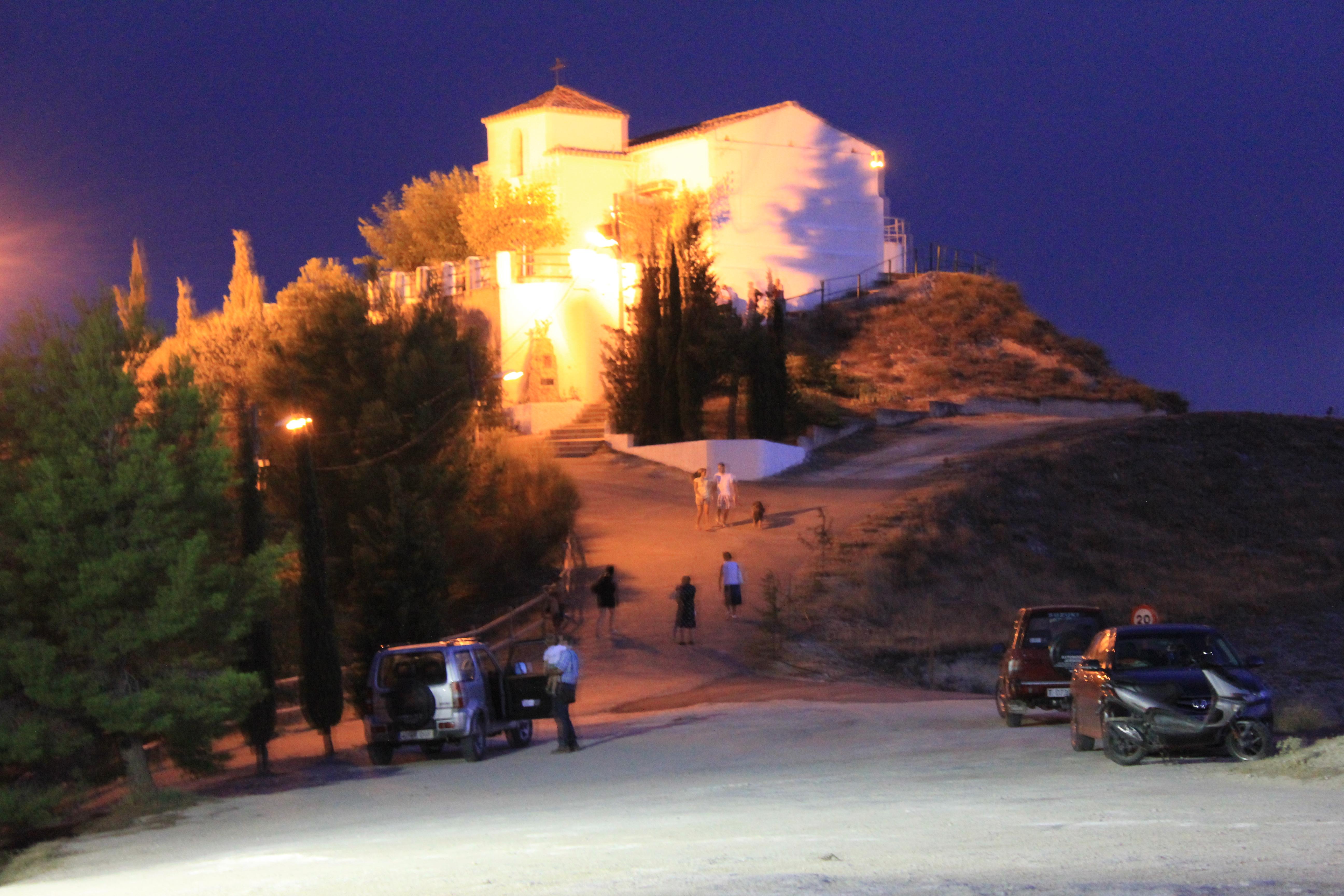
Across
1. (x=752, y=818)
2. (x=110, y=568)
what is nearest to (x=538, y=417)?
(x=110, y=568)

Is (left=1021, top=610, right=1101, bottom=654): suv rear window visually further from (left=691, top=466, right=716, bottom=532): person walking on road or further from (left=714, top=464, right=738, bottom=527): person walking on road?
(left=691, top=466, right=716, bottom=532): person walking on road

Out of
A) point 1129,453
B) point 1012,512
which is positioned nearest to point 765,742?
point 1012,512

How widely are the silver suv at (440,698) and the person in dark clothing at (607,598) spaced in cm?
935

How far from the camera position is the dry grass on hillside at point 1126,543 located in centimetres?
3052

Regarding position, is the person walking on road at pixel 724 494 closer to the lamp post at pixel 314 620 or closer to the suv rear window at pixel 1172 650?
the lamp post at pixel 314 620

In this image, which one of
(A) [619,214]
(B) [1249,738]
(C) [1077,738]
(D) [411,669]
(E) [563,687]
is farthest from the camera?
(A) [619,214]

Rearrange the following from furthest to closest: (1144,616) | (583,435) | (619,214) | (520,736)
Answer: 1. (619,214)
2. (583,435)
3. (1144,616)
4. (520,736)

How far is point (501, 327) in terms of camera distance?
52531 mm

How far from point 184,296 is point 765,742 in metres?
41.8

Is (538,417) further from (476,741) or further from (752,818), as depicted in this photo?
(752,818)

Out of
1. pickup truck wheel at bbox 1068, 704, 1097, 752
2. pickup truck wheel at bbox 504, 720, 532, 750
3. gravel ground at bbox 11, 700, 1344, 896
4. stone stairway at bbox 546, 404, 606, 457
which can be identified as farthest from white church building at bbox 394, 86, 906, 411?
pickup truck wheel at bbox 1068, 704, 1097, 752

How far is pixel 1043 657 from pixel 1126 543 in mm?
21515

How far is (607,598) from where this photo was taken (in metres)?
27.9

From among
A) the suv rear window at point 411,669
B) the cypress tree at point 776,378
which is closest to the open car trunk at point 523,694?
the suv rear window at point 411,669
